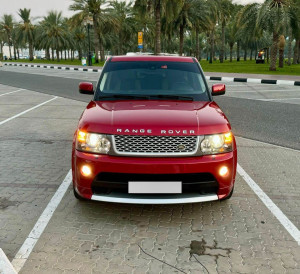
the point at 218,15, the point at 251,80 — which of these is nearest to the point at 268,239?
the point at 251,80

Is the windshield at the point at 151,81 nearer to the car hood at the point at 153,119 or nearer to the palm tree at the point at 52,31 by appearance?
the car hood at the point at 153,119

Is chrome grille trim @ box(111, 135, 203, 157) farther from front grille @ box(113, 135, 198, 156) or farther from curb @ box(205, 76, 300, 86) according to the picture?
curb @ box(205, 76, 300, 86)

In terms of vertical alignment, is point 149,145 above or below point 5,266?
above

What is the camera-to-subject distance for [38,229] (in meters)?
3.47

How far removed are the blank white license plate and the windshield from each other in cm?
135

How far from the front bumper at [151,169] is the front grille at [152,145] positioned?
0.07 m

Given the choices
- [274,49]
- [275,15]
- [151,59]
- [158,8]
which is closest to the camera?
[151,59]

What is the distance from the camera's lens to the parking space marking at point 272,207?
138 inches

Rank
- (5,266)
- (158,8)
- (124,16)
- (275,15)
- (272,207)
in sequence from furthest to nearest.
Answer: (124,16) → (158,8) → (275,15) → (272,207) → (5,266)

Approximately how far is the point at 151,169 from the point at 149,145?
0.76 feet

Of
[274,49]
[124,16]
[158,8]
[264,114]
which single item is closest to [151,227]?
[264,114]

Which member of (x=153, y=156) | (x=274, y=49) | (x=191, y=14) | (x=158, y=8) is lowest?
(x=153, y=156)

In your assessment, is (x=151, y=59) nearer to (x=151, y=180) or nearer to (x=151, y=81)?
(x=151, y=81)

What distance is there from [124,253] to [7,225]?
1343mm
